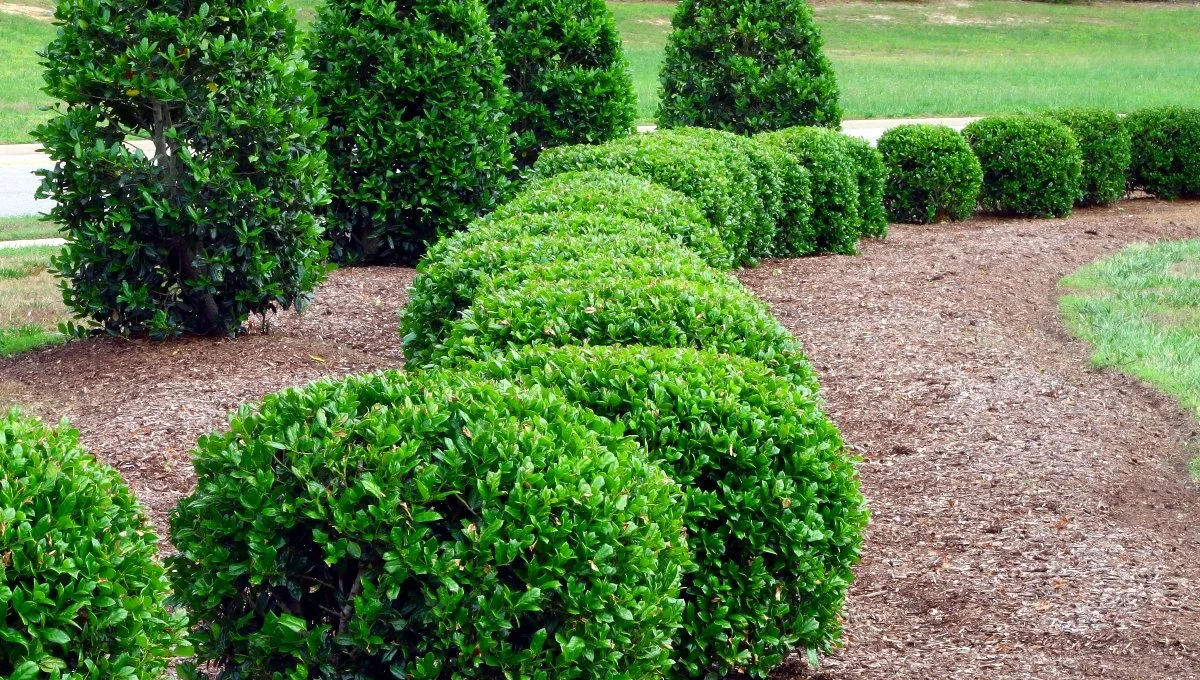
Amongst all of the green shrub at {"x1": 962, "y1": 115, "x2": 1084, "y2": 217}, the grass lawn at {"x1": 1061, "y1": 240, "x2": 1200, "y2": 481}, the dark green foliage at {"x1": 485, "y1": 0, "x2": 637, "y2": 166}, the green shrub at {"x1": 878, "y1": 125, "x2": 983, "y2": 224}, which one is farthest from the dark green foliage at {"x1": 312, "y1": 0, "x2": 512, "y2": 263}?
the green shrub at {"x1": 962, "y1": 115, "x2": 1084, "y2": 217}

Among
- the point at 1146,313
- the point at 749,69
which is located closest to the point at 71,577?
the point at 1146,313

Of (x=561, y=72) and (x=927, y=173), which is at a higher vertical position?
(x=561, y=72)

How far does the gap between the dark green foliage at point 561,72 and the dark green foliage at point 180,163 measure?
3498mm

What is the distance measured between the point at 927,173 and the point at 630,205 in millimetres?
6029

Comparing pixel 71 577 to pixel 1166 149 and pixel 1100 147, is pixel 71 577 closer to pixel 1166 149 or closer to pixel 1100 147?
pixel 1100 147

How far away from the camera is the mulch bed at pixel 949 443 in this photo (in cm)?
429

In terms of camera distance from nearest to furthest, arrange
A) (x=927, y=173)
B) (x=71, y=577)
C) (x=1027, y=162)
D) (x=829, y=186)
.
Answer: (x=71, y=577) < (x=829, y=186) < (x=927, y=173) < (x=1027, y=162)

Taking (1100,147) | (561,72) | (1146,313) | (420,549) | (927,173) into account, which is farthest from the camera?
(1100,147)

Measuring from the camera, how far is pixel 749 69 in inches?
458

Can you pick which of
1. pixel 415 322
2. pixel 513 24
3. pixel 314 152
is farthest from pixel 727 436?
pixel 513 24

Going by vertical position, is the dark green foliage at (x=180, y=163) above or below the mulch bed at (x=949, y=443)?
above

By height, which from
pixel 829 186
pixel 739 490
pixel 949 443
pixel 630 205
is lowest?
pixel 949 443

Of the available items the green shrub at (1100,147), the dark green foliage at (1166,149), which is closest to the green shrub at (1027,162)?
the green shrub at (1100,147)

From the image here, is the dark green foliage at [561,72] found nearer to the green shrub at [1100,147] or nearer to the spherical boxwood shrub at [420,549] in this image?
the green shrub at [1100,147]
